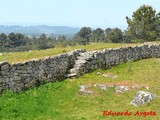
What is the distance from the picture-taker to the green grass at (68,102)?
16.3 meters

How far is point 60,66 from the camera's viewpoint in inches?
1012

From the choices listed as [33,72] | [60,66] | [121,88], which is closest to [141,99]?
[121,88]

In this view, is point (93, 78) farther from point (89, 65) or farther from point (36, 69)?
point (36, 69)

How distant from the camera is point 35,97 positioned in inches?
765

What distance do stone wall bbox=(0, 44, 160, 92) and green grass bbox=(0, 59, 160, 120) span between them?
2.56 feet

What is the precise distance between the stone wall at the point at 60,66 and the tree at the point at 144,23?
120ft

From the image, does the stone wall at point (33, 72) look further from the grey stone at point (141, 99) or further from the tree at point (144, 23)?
the tree at point (144, 23)

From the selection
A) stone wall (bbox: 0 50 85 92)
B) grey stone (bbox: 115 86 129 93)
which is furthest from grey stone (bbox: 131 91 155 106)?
stone wall (bbox: 0 50 85 92)

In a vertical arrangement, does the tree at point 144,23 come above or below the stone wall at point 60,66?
above

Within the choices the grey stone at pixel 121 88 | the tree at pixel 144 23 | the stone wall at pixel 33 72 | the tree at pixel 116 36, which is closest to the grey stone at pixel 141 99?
the grey stone at pixel 121 88

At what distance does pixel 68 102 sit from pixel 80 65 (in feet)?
27.8

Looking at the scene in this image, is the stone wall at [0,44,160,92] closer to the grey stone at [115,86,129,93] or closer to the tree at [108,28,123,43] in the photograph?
the grey stone at [115,86,129,93]

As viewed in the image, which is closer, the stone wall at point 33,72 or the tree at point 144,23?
the stone wall at point 33,72

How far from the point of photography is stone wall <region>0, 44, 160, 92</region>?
20384 mm
